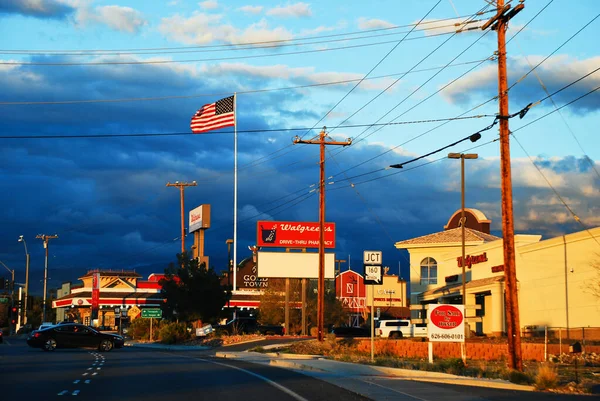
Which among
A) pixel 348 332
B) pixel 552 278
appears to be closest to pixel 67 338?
pixel 348 332

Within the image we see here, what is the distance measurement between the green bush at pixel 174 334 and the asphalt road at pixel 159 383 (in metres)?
29.9

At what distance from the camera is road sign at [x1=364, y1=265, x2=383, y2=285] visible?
28.3m

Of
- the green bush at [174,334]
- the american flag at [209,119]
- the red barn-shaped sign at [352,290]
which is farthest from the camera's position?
the red barn-shaped sign at [352,290]

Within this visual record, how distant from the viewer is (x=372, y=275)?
28.5 metres

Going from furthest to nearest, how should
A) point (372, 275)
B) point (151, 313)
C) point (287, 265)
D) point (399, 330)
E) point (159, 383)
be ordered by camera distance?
point (287, 265), point (151, 313), point (399, 330), point (372, 275), point (159, 383)

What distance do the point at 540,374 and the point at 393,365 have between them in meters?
8.76

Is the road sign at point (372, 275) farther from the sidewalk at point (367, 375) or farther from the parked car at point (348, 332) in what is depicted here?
the parked car at point (348, 332)

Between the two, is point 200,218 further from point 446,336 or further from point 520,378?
point 520,378

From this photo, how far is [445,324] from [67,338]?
2467 centimetres

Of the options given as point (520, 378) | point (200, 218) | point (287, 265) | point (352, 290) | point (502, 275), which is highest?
point (200, 218)

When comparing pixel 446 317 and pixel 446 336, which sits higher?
pixel 446 317

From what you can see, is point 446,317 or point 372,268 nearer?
point 446,317

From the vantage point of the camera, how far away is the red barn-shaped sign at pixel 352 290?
344ft

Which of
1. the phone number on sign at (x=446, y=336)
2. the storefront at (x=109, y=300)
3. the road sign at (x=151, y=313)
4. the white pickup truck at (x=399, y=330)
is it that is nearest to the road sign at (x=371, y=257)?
the phone number on sign at (x=446, y=336)
